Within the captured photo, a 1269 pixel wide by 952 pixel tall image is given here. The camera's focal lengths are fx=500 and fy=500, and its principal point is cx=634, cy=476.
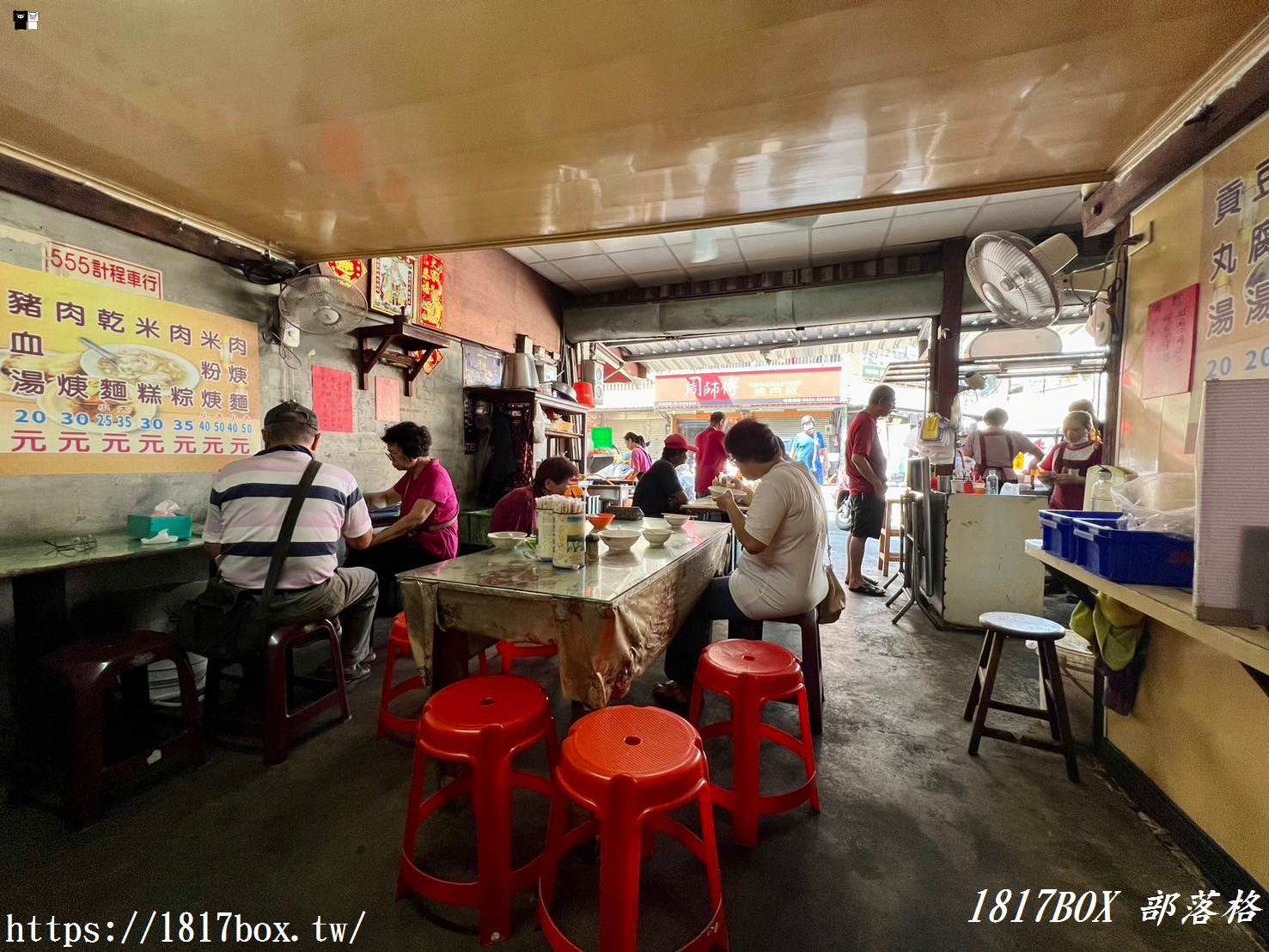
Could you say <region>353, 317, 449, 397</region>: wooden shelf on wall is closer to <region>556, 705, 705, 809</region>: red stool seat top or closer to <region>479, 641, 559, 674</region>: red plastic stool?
<region>479, 641, 559, 674</region>: red plastic stool

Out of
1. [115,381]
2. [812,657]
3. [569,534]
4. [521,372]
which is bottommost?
[812,657]

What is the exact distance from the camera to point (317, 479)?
8.30 ft

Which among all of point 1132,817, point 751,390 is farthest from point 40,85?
point 751,390

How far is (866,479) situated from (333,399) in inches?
202

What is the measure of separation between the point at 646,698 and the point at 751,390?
925cm

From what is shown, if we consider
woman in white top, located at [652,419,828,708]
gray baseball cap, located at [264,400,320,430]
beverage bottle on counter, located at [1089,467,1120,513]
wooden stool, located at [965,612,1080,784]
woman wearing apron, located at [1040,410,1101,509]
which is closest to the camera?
beverage bottle on counter, located at [1089,467,1120,513]

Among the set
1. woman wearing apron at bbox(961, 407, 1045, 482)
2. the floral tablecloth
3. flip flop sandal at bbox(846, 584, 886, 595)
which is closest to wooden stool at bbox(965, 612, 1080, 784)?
the floral tablecloth

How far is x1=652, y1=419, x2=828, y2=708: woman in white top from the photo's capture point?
2.48 metres

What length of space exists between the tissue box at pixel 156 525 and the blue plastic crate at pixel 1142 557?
439cm

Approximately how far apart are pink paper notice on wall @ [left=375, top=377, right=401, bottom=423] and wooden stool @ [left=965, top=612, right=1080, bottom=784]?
4963 millimetres

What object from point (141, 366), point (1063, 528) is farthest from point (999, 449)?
point (141, 366)

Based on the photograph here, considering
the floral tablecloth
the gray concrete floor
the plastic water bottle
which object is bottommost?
the gray concrete floor

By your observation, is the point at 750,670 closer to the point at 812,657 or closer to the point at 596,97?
→ the point at 812,657

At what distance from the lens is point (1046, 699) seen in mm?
2697
